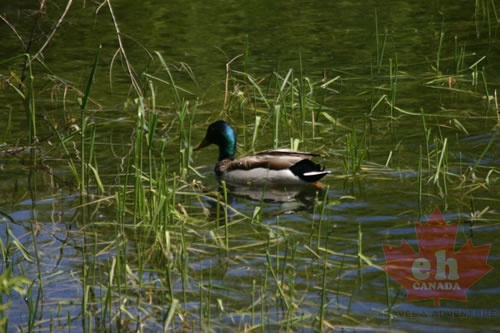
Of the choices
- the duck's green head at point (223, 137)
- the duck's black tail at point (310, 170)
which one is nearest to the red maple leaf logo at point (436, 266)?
the duck's black tail at point (310, 170)

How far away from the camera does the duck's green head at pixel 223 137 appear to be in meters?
10.7

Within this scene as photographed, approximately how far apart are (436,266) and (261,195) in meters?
2.76

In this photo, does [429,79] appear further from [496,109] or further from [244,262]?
[244,262]

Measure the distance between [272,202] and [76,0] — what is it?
9095 mm

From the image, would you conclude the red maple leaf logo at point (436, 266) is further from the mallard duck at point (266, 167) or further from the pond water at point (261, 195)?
the mallard duck at point (266, 167)

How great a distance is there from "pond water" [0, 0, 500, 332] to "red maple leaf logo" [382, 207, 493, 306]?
2cm

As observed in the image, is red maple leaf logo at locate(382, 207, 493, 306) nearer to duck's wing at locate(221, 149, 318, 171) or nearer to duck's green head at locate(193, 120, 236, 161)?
duck's wing at locate(221, 149, 318, 171)

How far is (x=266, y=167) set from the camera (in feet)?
32.6

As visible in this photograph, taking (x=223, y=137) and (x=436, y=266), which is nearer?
(x=436, y=266)

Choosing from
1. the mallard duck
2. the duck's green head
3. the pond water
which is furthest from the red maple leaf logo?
the duck's green head

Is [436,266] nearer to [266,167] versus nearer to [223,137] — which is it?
[266,167]

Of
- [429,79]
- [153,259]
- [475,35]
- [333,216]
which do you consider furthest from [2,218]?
[475,35]

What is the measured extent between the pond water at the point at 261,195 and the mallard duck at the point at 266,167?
15 centimetres

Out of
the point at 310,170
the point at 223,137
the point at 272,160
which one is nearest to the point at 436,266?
the point at 310,170
